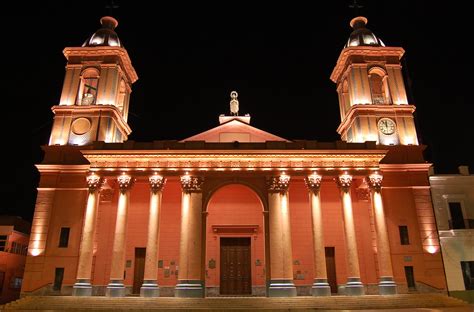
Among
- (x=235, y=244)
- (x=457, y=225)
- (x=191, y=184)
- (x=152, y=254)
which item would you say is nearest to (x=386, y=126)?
(x=457, y=225)

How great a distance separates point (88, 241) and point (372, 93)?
22.6 m

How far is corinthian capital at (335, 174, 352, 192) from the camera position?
25547 millimetres

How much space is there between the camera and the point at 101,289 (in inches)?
1024

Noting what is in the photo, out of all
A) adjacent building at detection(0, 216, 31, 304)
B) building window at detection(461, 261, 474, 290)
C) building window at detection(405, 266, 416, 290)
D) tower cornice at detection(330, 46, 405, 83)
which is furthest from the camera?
adjacent building at detection(0, 216, 31, 304)

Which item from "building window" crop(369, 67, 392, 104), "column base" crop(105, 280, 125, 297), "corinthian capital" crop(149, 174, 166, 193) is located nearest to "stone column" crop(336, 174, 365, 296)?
"building window" crop(369, 67, 392, 104)

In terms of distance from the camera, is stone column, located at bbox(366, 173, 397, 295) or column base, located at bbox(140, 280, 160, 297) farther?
stone column, located at bbox(366, 173, 397, 295)

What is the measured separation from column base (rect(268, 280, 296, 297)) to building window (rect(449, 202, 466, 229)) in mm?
12547

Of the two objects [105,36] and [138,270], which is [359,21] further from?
[138,270]

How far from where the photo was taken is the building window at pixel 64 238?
25.7m

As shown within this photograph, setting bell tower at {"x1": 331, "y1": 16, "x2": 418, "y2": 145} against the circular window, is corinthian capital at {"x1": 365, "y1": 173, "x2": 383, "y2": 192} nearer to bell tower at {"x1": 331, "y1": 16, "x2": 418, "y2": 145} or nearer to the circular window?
bell tower at {"x1": 331, "y1": 16, "x2": 418, "y2": 145}

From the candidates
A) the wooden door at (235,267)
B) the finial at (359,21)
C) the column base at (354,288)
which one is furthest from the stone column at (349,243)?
the finial at (359,21)

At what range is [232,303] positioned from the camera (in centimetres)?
2072

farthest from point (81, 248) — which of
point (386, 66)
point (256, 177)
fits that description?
point (386, 66)

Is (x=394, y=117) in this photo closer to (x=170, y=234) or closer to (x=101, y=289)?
(x=170, y=234)
